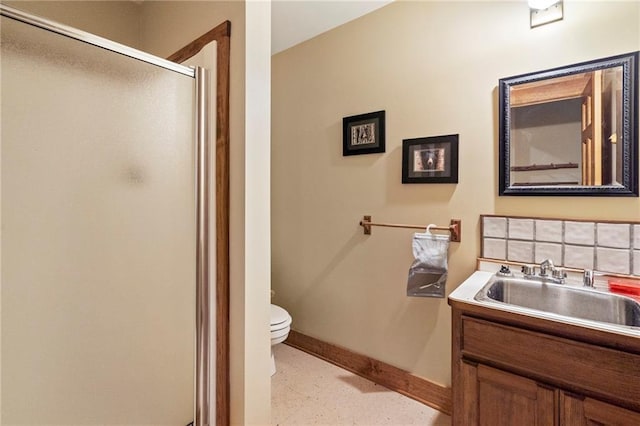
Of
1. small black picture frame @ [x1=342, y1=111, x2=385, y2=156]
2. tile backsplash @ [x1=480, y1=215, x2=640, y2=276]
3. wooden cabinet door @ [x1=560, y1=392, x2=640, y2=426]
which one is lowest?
wooden cabinet door @ [x1=560, y1=392, x2=640, y2=426]

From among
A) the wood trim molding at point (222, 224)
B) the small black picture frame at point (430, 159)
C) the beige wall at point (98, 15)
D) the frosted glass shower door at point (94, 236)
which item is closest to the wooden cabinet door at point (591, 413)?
the small black picture frame at point (430, 159)

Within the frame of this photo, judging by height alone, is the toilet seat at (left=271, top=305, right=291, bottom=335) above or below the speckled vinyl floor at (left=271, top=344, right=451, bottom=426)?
above

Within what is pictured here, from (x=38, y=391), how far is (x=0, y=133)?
81 cm

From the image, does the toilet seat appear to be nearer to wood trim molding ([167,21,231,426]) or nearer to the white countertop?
wood trim molding ([167,21,231,426])

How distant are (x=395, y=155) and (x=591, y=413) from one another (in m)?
1.45

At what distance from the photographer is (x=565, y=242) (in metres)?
1.45

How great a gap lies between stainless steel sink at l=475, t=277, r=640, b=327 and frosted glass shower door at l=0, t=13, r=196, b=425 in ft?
4.15

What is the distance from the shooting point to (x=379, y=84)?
204 cm

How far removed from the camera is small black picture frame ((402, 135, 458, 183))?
1761 mm

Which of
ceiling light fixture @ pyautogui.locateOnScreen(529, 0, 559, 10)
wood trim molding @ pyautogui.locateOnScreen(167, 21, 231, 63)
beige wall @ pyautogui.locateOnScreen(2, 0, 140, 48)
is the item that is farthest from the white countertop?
beige wall @ pyautogui.locateOnScreen(2, 0, 140, 48)

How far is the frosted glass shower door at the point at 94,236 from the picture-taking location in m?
0.96

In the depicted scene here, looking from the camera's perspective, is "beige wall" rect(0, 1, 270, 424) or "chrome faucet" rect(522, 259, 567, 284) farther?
"chrome faucet" rect(522, 259, 567, 284)

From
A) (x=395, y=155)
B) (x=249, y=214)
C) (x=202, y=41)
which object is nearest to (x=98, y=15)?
(x=202, y=41)

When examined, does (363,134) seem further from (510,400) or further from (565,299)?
(510,400)
